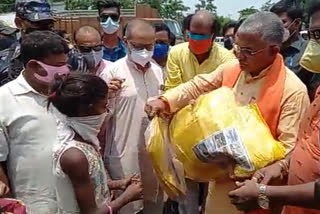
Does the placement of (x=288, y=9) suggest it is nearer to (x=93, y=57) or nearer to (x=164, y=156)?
(x=93, y=57)

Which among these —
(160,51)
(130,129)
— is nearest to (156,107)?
(130,129)

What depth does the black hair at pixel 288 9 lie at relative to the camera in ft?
15.3

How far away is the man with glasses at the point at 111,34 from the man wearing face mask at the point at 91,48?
0.57 m

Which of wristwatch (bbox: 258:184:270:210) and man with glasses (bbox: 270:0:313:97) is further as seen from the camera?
man with glasses (bbox: 270:0:313:97)

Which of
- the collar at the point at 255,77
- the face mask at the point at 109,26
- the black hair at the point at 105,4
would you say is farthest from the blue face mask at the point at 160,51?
the collar at the point at 255,77

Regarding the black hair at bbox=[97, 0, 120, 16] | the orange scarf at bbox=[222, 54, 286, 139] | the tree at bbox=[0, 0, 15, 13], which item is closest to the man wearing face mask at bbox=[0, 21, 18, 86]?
the black hair at bbox=[97, 0, 120, 16]

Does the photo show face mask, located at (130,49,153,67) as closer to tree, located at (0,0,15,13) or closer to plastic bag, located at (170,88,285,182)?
plastic bag, located at (170,88,285,182)

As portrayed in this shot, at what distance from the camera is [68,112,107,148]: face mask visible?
279cm

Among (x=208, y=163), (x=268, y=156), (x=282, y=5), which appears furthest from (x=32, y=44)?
(x=282, y=5)

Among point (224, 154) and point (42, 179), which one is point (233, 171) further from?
point (42, 179)

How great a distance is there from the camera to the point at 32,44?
10.4ft

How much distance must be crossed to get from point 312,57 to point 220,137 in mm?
651

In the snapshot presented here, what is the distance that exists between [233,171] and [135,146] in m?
1.42

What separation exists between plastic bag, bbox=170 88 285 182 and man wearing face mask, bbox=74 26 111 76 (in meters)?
1.45
